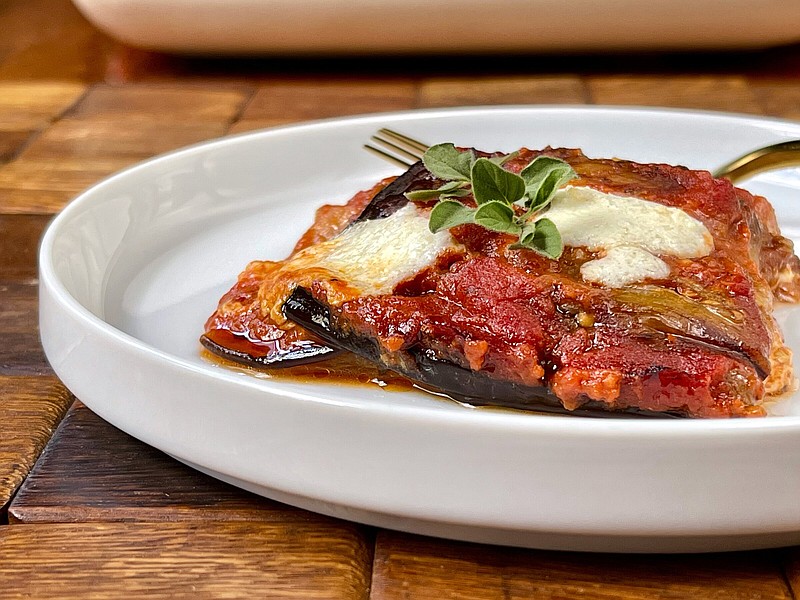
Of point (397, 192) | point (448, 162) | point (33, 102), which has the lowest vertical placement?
point (33, 102)

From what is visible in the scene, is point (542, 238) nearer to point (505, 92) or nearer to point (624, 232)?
point (624, 232)

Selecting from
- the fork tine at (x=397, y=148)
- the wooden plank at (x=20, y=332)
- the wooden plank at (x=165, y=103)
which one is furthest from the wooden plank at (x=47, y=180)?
the fork tine at (x=397, y=148)

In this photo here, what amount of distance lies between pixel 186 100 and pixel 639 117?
168 cm

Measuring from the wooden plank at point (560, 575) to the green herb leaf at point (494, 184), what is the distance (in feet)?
1.79

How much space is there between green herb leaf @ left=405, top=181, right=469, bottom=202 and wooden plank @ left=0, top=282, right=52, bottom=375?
71cm

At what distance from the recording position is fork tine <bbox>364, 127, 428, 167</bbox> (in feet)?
7.18

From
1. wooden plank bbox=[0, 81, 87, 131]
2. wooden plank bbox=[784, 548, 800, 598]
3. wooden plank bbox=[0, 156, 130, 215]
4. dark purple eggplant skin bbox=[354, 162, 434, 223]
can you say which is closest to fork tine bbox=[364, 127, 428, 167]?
dark purple eggplant skin bbox=[354, 162, 434, 223]

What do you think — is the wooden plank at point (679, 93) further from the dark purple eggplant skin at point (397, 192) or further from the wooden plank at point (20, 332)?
the wooden plank at point (20, 332)

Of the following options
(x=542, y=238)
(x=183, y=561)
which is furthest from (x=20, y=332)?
(x=542, y=238)

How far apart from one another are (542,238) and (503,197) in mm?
116

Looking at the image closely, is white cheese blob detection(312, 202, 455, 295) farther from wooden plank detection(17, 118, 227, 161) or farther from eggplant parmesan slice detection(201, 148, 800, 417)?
wooden plank detection(17, 118, 227, 161)

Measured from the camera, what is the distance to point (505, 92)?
11.4ft

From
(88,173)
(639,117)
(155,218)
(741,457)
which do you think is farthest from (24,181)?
(741,457)

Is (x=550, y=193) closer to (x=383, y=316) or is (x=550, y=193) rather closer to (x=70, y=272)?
(x=383, y=316)
